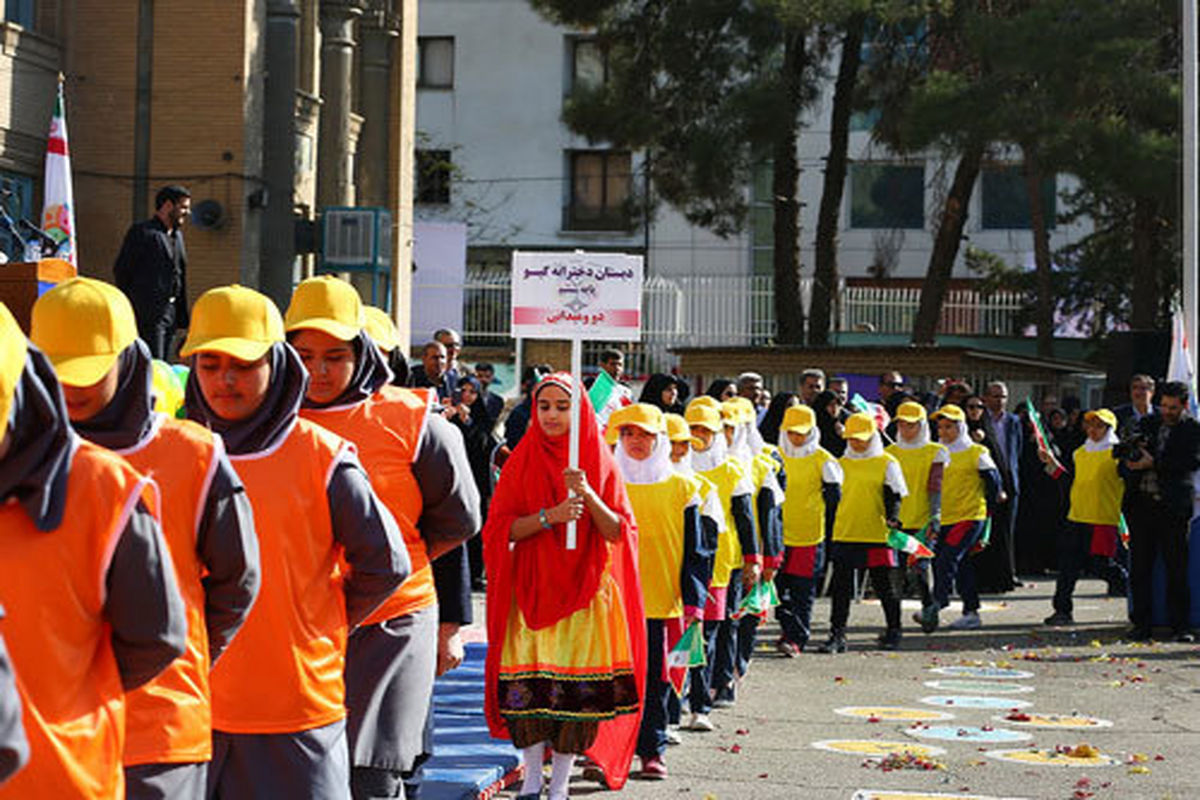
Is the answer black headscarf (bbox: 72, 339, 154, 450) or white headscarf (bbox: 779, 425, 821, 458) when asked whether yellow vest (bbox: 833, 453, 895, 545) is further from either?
black headscarf (bbox: 72, 339, 154, 450)

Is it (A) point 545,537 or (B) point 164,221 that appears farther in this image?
(B) point 164,221

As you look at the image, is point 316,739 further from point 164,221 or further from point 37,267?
point 164,221

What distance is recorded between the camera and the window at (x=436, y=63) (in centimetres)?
5647

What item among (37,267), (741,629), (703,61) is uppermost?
(703,61)

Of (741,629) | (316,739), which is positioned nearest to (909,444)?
(741,629)

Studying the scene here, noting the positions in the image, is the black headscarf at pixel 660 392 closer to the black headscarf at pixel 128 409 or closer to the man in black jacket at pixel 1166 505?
the man in black jacket at pixel 1166 505

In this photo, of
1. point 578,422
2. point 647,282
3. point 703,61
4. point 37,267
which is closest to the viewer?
point 37,267

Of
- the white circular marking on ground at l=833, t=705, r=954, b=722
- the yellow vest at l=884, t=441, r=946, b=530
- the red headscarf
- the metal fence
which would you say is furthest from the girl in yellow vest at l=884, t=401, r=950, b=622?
the metal fence

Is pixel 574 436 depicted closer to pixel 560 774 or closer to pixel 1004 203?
pixel 560 774

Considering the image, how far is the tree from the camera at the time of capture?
34.3m

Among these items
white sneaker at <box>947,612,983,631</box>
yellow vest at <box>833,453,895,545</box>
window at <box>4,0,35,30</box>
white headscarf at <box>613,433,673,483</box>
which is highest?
window at <box>4,0,35,30</box>

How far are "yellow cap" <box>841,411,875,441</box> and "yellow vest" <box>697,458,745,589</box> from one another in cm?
363

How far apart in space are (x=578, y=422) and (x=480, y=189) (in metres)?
47.6

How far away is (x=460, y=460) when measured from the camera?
7.37 meters
